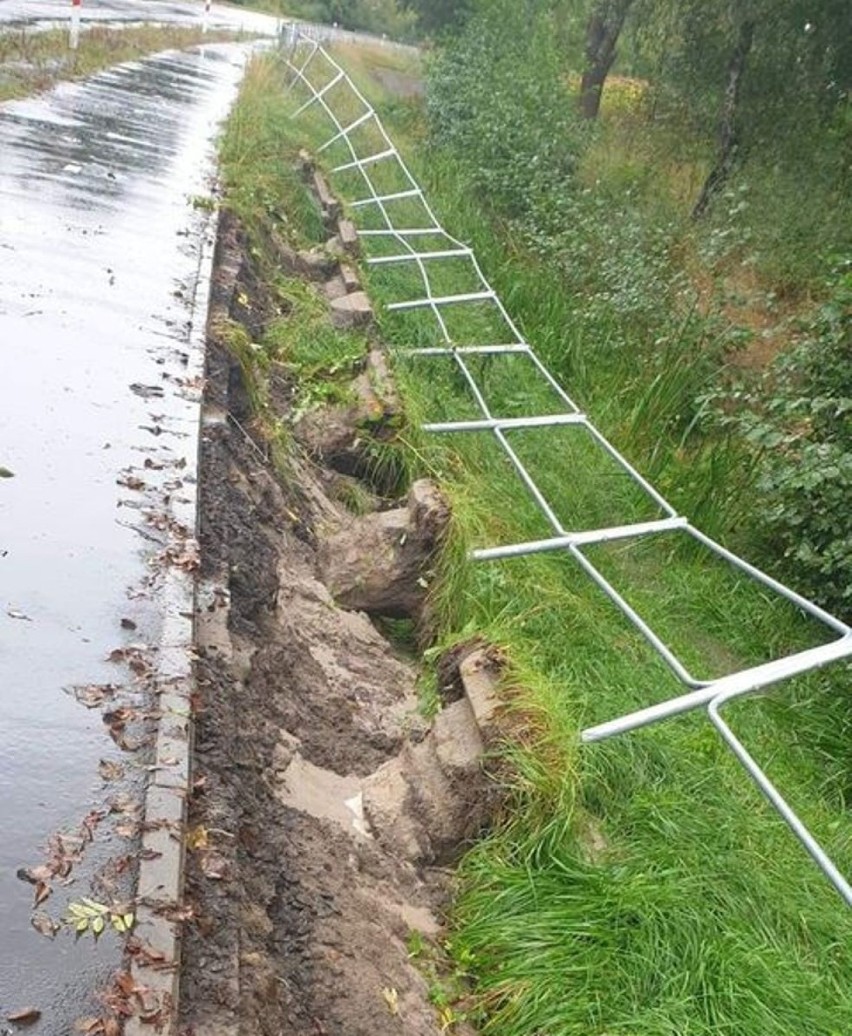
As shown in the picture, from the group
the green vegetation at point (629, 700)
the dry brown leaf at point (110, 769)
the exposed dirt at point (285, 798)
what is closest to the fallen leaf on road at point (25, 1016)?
the exposed dirt at point (285, 798)

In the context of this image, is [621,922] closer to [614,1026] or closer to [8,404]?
[614,1026]

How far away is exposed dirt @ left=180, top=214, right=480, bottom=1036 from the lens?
3363 millimetres

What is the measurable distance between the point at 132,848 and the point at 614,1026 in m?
1.48

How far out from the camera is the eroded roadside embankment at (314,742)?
3.52 m

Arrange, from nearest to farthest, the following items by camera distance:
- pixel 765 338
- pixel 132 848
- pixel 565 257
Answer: pixel 132 848, pixel 765 338, pixel 565 257

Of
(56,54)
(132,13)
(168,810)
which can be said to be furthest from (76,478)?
(132,13)

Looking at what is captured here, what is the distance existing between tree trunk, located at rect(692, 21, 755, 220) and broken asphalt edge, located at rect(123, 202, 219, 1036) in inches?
409

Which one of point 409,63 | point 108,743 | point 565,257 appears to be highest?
point 108,743

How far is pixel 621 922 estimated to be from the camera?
3.95m

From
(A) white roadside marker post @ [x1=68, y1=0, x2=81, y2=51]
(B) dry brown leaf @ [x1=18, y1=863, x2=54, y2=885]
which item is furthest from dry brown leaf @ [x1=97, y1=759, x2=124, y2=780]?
(A) white roadside marker post @ [x1=68, y1=0, x2=81, y2=51]

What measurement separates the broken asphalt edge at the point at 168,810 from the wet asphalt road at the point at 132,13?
16355 mm

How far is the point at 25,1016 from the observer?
2.84 meters

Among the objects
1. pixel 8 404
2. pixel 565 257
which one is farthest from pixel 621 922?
pixel 565 257

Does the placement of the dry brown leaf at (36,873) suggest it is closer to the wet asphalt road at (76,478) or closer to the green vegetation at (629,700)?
the wet asphalt road at (76,478)
